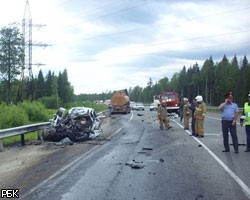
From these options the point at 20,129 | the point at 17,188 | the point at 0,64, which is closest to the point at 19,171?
the point at 17,188

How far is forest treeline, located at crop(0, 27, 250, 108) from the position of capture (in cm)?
7656

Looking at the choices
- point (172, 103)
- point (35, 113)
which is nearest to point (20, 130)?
point (35, 113)

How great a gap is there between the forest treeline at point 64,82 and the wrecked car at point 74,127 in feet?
105

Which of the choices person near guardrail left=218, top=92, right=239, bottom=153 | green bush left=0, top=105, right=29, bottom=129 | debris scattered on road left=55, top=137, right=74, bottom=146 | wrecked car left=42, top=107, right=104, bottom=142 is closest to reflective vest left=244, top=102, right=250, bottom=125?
person near guardrail left=218, top=92, right=239, bottom=153

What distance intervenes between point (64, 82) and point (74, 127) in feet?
393

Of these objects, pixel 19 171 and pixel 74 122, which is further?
pixel 74 122

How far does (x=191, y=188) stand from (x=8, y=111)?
1816 cm

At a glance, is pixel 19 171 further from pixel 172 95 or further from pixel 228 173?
pixel 172 95

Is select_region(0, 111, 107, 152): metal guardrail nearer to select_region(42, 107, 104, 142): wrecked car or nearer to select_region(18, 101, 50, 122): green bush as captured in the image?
select_region(42, 107, 104, 142): wrecked car

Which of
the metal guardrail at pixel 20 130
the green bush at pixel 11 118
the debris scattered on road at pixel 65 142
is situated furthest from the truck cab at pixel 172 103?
the debris scattered on road at pixel 65 142

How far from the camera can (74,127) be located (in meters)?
17.2

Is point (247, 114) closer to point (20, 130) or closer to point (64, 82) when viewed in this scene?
point (20, 130)

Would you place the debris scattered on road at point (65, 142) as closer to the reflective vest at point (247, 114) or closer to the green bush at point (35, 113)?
the reflective vest at point (247, 114)

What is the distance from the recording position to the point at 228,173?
9031mm
